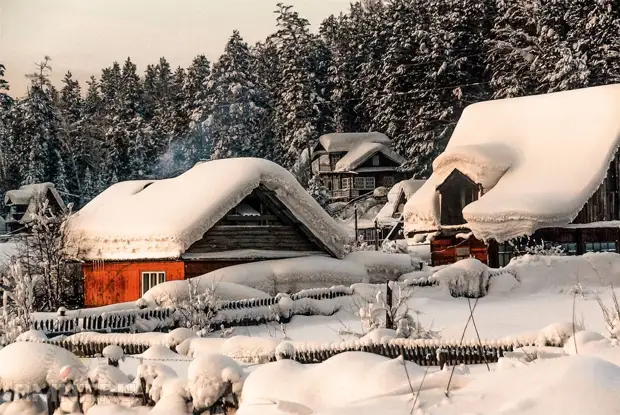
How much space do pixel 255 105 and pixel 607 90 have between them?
36.8 meters

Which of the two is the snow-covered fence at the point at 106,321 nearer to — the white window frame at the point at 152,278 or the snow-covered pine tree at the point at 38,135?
the white window frame at the point at 152,278

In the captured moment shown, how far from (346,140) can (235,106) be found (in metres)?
9.06

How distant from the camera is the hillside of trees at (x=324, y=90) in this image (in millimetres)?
58625

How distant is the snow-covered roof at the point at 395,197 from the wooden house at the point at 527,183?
53.0 feet

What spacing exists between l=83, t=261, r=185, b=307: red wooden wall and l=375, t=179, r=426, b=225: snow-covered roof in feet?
102

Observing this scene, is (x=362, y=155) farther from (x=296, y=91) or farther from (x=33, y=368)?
(x=33, y=368)

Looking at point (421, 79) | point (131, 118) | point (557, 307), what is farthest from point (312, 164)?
point (557, 307)

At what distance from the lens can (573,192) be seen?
1297 inches

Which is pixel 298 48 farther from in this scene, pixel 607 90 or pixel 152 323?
pixel 152 323

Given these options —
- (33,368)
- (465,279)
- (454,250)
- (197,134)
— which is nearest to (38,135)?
(197,134)

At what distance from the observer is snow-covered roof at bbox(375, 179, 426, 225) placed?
187 ft

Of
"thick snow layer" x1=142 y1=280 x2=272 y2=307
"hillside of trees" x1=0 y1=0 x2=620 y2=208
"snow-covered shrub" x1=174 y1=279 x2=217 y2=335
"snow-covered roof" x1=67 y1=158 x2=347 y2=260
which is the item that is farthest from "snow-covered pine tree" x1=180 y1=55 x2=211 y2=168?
"snow-covered shrub" x1=174 y1=279 x2=217 y2=335

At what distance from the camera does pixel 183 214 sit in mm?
24734

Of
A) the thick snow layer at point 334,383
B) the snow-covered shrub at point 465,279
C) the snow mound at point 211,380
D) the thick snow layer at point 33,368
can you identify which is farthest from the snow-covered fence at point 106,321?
the thick snow layer at point 334,383
